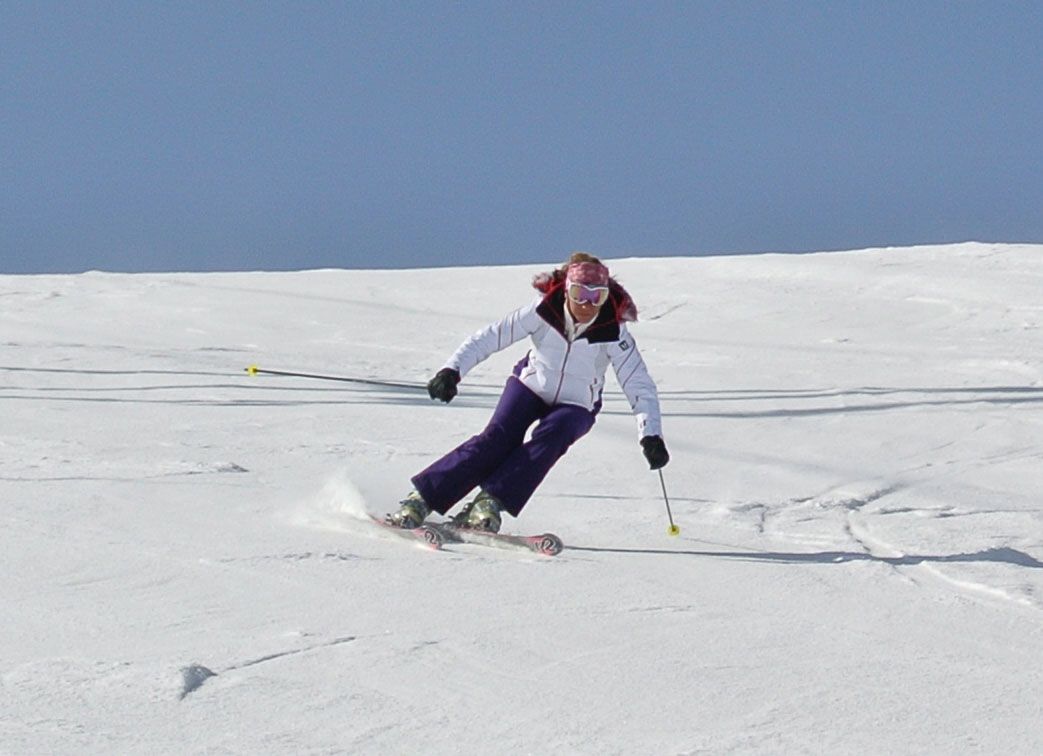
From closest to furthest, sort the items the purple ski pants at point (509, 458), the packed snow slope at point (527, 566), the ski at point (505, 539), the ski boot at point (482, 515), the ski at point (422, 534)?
the packed snow slope at point (527, 566)
the ski at point (505, 539)
the ski at point (422, 534)
the ski boot at point (482, 515)
the purple ski pants at point (509, 458)

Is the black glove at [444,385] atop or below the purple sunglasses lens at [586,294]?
below

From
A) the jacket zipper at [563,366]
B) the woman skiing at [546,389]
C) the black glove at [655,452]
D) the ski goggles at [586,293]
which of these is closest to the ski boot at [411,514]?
the woman skiing at [546,389]

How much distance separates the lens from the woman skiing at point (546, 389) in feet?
17.4

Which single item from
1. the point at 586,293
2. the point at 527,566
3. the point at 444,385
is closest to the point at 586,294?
the point at 586,293

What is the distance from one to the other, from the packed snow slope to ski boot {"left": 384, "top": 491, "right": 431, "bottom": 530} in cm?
9

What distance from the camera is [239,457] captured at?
22.3 ft

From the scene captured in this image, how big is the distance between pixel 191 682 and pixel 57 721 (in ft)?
1.15

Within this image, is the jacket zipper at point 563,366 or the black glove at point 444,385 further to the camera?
the jacket zipper at point 563,366

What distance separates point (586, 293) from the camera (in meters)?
5.35

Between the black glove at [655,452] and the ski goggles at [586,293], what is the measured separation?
564 millimetres

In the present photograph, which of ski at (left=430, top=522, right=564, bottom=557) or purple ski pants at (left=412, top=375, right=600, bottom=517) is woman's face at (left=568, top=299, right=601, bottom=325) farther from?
ski at (left=430, top=522, right=564, bottom=557)

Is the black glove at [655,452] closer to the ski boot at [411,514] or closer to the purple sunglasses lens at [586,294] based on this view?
the purple sunglasses lens at [586,294]

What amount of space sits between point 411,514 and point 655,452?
36.6 inches

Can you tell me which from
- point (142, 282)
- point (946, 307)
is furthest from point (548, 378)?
point (142, 282)
